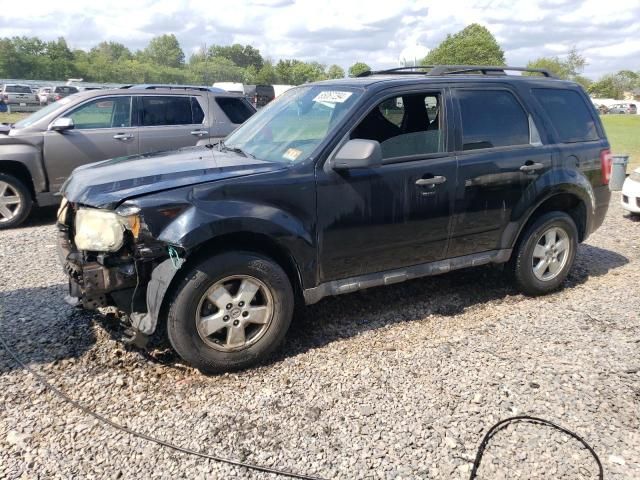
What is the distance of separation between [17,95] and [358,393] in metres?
39.0

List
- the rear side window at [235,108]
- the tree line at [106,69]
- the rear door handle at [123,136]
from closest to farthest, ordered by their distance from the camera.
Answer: the rear door handle at [123,136]
the rear side window at [235,108]
the tree line at [106,69]

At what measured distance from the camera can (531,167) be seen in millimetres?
4555

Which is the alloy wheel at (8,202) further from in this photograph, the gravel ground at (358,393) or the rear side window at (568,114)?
the rear side window at (568,114)

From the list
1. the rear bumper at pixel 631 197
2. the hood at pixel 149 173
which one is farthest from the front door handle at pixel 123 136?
the rear bumper at pixel 631 197

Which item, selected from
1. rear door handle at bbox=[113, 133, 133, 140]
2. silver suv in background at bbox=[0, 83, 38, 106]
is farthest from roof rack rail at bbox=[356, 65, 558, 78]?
silver suv in background at bbox=[0, 83, 38, 106]

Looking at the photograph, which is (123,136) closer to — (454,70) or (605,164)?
(454,70)

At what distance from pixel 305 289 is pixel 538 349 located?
5.72ft

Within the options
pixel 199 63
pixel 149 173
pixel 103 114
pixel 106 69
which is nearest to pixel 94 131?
pixel 103 114

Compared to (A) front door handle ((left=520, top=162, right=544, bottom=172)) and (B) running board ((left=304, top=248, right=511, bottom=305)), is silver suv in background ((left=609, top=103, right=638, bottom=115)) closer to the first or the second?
(A) front door handle ((left=520, top=162, right=544, bottom=172))

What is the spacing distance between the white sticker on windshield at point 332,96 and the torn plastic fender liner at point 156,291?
175 centimetres

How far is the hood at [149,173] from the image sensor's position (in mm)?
3316

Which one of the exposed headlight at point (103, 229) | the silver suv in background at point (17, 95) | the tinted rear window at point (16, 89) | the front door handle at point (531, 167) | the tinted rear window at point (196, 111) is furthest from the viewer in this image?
the tinted rear window at point (16, 89)

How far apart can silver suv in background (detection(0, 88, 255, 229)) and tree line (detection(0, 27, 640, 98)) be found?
33362 mm

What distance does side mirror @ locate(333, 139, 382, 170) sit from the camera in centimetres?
360
